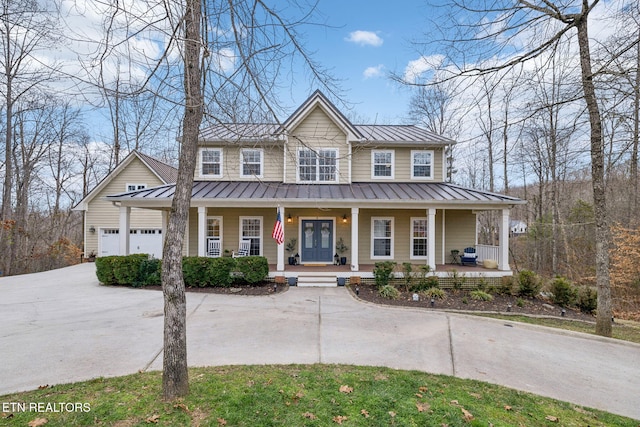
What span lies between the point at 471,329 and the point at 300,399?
4.94 metres

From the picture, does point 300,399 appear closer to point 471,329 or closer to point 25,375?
point 25,375

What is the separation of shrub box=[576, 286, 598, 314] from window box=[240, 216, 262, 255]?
11.9 m

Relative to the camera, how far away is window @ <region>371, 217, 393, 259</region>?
43.2 feet

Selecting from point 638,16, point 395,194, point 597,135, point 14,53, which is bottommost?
point 395,194

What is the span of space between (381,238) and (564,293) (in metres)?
6.56

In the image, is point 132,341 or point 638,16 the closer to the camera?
point 638,16

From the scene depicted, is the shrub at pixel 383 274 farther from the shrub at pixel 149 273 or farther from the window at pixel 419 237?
the shrub at pixel 149 273

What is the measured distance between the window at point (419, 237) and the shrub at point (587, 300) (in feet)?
17.2

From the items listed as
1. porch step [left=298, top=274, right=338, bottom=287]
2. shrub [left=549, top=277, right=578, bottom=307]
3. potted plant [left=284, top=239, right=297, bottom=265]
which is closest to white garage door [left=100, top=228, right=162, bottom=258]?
potted plant [left=284, top=239, right=297, bottom=265]

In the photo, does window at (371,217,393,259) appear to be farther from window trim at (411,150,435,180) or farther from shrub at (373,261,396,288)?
shrub at (373,261,396,288)

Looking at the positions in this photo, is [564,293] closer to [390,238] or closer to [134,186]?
[390,238]

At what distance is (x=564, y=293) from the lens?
9.92m

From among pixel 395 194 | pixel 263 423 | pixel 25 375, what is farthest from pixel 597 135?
pixel 25 375

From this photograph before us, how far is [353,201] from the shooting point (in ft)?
36.1
